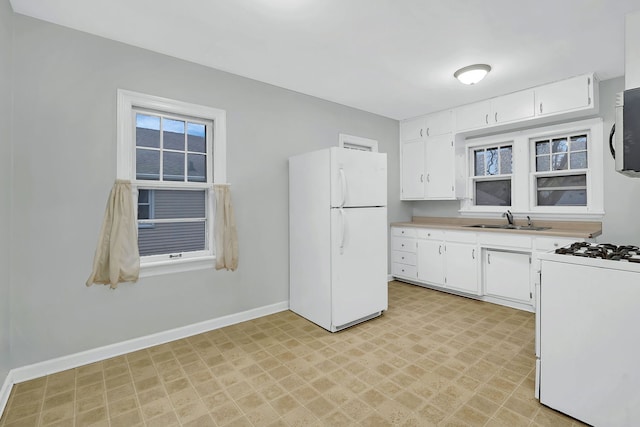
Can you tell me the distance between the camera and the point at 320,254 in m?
3.12

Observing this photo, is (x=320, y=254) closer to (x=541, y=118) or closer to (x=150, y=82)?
(x=150, y=82)

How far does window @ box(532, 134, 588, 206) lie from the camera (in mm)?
3588

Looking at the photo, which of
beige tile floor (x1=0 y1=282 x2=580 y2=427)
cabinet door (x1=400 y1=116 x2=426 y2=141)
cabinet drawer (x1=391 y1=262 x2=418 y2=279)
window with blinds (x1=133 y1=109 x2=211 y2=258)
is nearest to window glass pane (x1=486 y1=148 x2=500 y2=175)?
cabinet door (x1=400 y1=116 x2=426 y2=141)

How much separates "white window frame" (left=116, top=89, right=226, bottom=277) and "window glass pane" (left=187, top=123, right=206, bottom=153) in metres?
0.07

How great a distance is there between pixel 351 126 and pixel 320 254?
209 centimetres

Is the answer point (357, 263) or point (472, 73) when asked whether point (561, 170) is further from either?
point (357, 263)

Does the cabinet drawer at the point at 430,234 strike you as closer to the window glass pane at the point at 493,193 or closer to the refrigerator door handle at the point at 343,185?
the window glass pane at the point at 493,193

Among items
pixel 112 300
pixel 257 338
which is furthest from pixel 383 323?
pixel 112 300

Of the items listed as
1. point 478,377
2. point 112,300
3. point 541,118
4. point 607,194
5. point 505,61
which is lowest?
point 478,377

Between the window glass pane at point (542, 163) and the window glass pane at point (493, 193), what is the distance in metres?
0.38

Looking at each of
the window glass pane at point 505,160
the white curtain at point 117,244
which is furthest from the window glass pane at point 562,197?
the white curtain at point 117,244

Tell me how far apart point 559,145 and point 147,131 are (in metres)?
4.69

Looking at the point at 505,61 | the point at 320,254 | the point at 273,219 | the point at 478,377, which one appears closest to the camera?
the point at 478,377

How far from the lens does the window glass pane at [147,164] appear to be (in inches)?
108
